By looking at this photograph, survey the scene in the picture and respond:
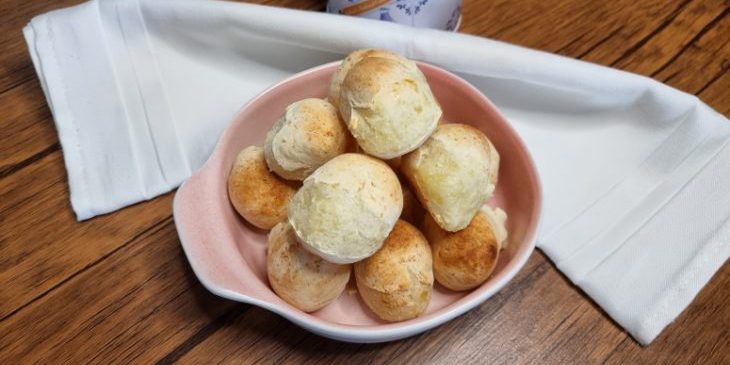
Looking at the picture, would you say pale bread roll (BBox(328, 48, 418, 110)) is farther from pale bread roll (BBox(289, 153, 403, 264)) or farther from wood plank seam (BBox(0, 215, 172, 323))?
wood plank seam (BBox(0, 215, 172, 323))

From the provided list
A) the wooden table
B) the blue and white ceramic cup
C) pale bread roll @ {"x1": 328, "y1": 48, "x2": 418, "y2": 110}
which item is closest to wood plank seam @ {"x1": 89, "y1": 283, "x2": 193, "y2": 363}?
the wooden table

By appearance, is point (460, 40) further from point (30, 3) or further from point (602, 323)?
point (30, 3)

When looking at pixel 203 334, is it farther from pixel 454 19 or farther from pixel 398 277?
pixel 454 19

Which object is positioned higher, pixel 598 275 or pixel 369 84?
pixel 369 84

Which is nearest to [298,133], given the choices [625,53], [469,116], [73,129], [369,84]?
[369,84]

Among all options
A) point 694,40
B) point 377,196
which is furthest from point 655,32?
point 377,196

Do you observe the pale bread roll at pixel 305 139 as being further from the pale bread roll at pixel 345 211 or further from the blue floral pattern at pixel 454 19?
the blue floral pattern at pixel 454 19

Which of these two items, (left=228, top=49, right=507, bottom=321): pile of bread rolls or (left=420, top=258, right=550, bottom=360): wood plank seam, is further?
(left=420, top=258, right=550, bottom=360): wood plank seam
